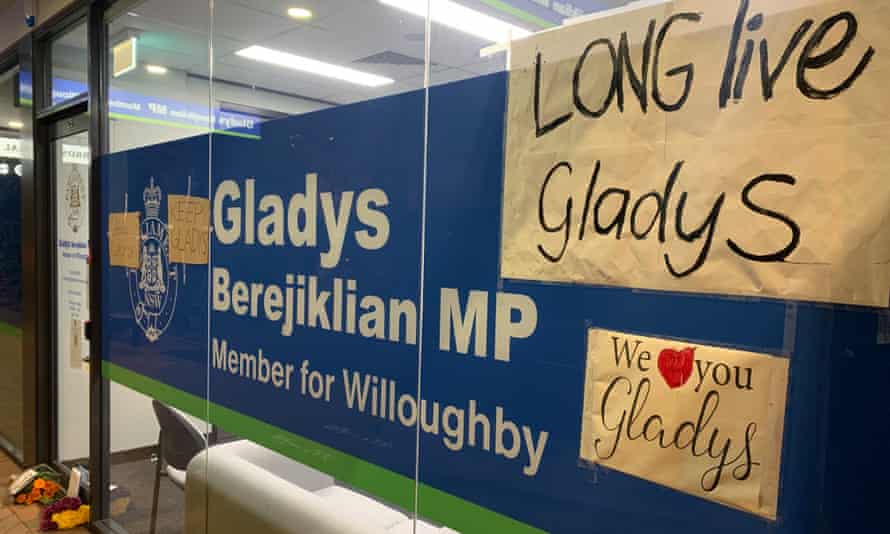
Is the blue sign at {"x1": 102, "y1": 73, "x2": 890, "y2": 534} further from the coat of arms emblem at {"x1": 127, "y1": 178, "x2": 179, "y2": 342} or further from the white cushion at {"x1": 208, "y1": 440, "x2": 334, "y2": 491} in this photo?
the coat of arms emblem at {"x1": 127, "y1": 178, "x2": 179, "y2": 342}

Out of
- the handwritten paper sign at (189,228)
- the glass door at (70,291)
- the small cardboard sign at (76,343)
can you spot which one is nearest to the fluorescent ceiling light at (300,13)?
the handwritten paper sign at (189,228)

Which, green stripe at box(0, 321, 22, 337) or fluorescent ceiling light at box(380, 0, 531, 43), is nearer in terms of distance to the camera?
fluorescent ceiling light at box(380, 0, 531, 43)

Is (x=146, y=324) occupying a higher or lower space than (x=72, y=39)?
lower

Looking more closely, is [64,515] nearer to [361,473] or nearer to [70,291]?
[70,291]

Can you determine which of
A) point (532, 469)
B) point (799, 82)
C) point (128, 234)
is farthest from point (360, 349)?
point (128, 234)

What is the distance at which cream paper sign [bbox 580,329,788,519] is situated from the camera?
Result: 3.08ft

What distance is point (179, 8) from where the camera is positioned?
267 cm

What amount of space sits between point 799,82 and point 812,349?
15.6 inches

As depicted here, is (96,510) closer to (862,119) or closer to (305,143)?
(305,143)

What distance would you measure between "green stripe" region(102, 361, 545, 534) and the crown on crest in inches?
28.3

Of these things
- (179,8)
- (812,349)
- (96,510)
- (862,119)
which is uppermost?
(179,8)

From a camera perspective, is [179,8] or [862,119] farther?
[179,8]

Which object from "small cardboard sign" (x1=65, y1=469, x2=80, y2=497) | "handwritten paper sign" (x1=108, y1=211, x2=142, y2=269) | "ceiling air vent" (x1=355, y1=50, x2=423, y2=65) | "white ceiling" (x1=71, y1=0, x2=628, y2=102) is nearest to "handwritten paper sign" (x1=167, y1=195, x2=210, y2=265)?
"handwritten paper sign" (x1=108, y1=211, x2=142, y2=269)

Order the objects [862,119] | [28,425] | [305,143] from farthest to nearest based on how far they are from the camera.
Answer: [28,425]
[305,143]
[862,119]
